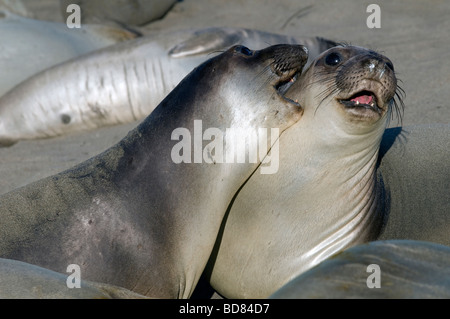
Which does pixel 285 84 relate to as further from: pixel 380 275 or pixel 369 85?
pixel 380 275

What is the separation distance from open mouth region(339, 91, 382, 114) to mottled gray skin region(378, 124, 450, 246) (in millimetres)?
516

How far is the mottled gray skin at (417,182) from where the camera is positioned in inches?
137

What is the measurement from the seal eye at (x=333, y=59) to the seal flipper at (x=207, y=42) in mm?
3033

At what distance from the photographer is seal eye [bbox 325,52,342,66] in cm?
347

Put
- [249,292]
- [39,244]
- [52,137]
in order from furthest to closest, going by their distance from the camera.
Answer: [52,137]
[249,292]
[39,244]

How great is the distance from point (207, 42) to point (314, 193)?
343 cm

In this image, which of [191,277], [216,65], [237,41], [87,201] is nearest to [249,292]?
[191,277]

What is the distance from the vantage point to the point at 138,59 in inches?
264

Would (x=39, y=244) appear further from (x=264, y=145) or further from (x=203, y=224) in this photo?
(x=264, y=145)

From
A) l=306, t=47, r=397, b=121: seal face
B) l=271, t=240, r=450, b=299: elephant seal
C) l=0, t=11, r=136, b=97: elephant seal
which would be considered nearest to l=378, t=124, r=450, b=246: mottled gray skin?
l=306, t=47, r=397, b=121: seal face

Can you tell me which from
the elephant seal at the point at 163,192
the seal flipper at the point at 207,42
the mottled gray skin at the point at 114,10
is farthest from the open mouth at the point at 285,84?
the mottled gray skin at the point at 114,10

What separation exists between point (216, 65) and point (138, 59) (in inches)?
131

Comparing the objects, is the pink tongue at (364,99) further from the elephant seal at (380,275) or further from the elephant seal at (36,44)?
the elephant seal at (36,44)

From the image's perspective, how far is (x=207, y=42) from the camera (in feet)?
21.5
